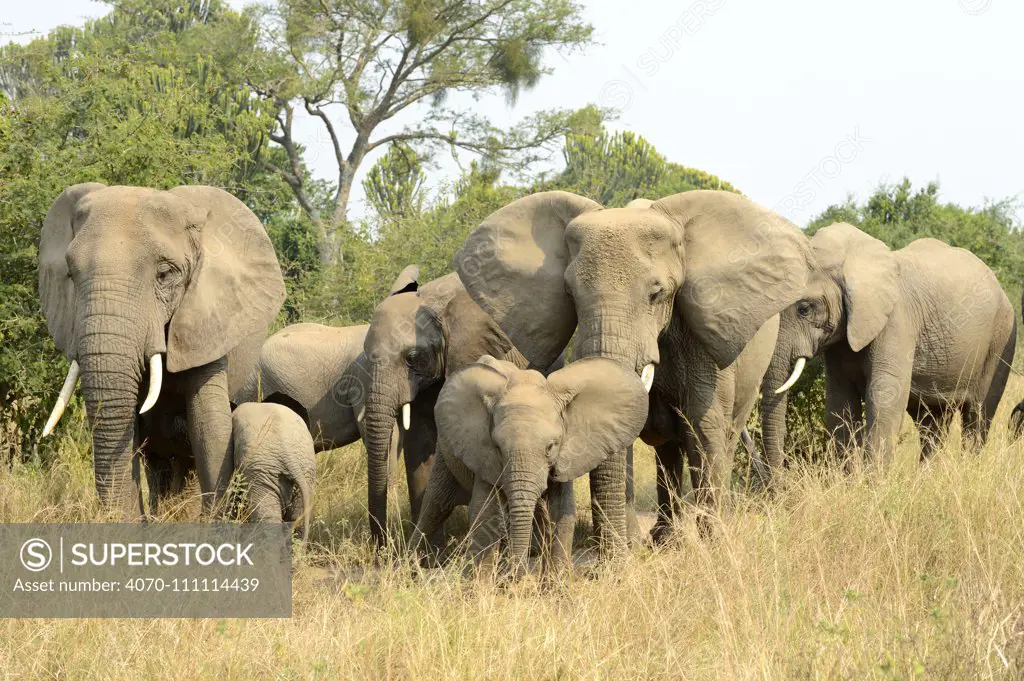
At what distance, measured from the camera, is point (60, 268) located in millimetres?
6602

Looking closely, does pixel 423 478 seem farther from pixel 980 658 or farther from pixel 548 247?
pixel 980 658

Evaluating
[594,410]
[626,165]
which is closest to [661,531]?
[594,410]

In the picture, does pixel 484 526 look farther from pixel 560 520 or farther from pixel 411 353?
pixel 411 353

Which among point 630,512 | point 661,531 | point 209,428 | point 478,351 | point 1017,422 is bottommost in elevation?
point 661,531

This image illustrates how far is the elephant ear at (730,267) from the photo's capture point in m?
6.68

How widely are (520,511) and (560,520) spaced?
1.30 feet

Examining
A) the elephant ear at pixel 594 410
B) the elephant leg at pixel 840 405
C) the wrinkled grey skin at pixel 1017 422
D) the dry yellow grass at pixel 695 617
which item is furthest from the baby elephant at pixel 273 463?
the wrinkled grey skin at pixel 1017 422

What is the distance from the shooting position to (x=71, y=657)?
4.54 metres

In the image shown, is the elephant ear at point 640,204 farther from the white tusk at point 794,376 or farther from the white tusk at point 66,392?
the white tusk at point 66,392

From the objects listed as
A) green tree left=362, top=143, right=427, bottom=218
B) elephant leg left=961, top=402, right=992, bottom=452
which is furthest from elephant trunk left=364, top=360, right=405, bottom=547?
green tree left=362, top=143, right=427, bottom=218

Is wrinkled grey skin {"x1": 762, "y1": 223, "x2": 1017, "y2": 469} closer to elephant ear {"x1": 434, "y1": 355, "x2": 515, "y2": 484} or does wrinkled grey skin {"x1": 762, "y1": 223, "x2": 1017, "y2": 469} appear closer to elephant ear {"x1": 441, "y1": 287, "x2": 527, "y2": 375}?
elephant ear {"x1": 441, "y1": 287, "x2": 527, "y2": 375}

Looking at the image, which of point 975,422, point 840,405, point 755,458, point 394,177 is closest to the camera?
point 755,458

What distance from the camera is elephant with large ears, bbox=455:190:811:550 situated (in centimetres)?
622

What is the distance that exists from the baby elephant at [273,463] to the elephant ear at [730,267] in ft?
6.98
